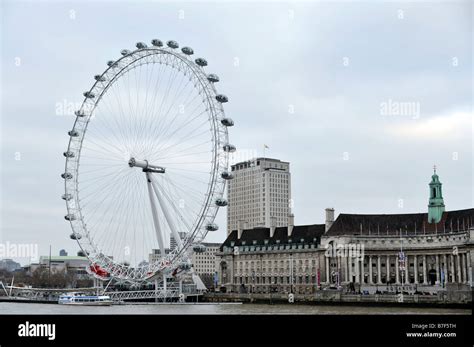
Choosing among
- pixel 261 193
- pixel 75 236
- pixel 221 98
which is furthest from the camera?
pixel 261 193

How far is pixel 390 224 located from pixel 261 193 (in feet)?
248

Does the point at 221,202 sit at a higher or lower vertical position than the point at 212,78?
lower

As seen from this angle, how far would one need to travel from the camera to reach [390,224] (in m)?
96.9

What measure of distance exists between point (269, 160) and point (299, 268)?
77301 millimetres

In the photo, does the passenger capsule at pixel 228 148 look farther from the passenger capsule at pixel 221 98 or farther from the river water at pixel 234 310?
the river water at pixel 234 310

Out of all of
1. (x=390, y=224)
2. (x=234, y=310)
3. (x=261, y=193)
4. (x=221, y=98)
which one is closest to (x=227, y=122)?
(x=221, y=98)

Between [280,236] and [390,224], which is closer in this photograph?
[390,224]

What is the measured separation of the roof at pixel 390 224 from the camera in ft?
304

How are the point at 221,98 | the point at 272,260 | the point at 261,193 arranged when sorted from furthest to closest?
the point at 261,193
the point at 272,260
the point at 221,98

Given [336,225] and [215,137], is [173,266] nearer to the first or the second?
[215,137]

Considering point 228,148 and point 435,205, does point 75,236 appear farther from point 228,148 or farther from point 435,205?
point 435,205

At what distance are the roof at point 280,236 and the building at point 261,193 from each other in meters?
54.6
